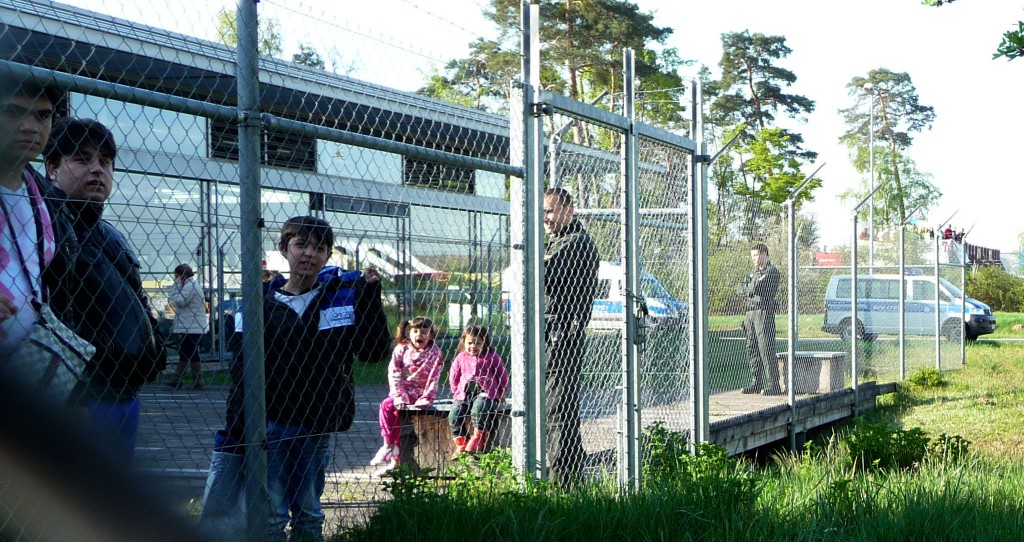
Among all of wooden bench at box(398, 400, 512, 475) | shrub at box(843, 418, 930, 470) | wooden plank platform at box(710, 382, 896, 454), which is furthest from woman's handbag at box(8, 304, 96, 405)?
shrub at box(843, 418, 930, 470)

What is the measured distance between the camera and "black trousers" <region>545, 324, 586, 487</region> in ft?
19.4

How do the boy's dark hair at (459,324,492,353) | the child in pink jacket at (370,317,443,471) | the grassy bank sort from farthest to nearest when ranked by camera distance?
the child in pink jacket at (370,317,443,471)
the boy's dark hair at (459,324,492,353)
the grassy bank

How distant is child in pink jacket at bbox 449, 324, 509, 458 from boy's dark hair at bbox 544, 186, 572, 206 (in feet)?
2.91

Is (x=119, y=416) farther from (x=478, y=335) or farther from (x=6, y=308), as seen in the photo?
(x=478, y=335)

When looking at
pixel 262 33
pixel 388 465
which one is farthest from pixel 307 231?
pixel 388 465

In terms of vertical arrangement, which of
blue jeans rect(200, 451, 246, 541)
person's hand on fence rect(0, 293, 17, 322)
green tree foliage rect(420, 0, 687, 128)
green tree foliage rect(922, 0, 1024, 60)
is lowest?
blue jeans rect(200, 451, 246, 541)

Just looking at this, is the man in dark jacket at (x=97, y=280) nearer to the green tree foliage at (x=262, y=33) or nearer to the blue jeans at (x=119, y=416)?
the blue jeans at (x=119, y=416)

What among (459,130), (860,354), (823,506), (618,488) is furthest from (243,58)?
(860,354)

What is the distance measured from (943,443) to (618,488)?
4333 mm

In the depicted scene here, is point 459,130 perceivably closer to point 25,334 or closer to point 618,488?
point 618,488

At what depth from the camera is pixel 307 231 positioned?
4039mm

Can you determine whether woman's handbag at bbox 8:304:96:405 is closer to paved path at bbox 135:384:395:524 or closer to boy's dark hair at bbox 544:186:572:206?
paved path at bbox 135:384:395:524

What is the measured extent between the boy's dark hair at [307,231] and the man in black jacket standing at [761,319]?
7281mm

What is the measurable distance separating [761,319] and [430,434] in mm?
5595
